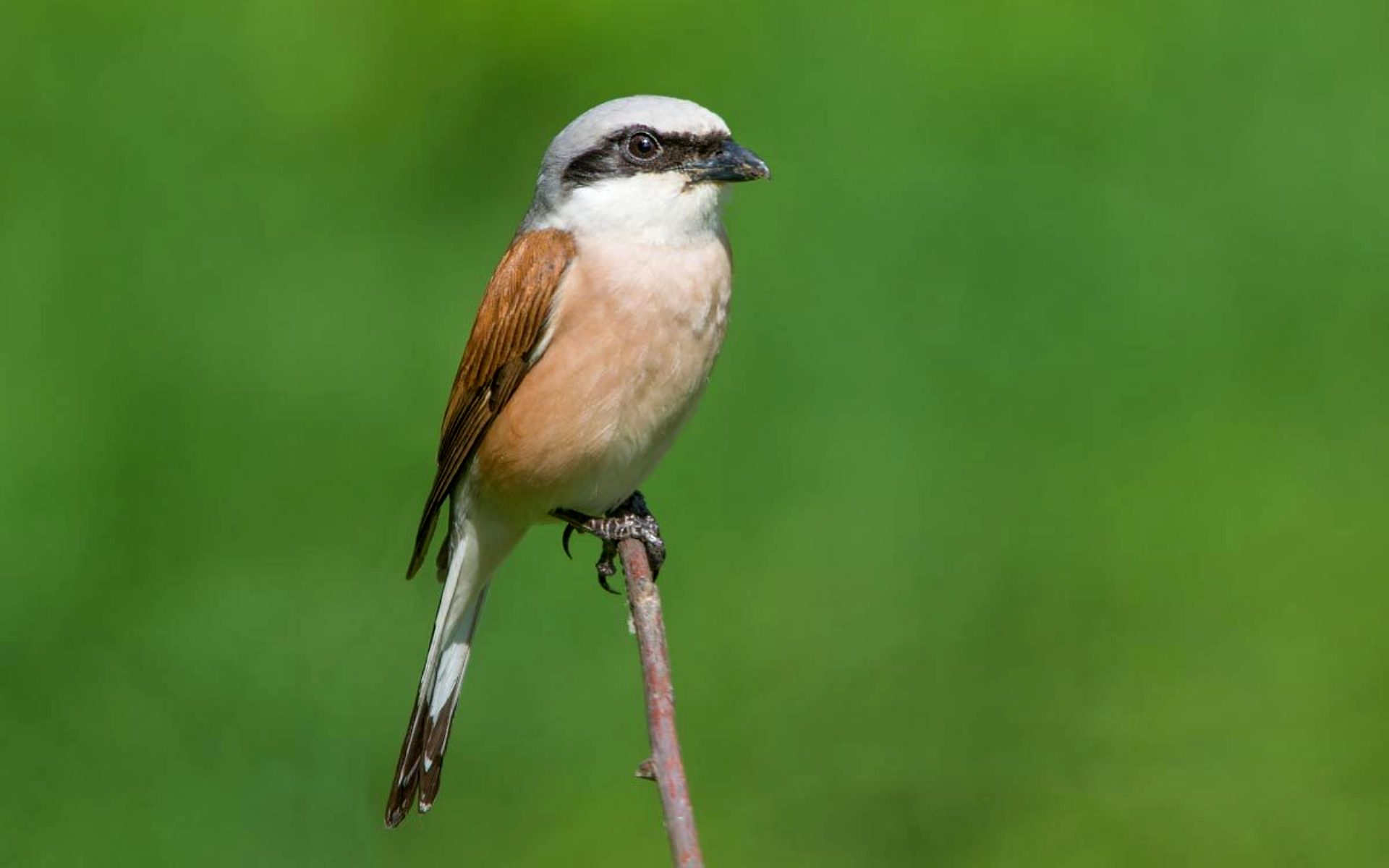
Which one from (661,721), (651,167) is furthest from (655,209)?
(661,721)

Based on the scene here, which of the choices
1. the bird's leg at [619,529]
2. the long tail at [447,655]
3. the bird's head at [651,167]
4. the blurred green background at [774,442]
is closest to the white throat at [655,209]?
the bird's head at [651,167]

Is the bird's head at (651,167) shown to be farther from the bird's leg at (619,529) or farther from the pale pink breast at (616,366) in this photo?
the bird's leg at (619,529)

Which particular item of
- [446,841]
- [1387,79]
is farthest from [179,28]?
[1387,79]

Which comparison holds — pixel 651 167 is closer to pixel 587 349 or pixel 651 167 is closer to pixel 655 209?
pixel 655 209

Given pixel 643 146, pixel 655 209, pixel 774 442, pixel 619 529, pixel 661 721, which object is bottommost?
pixel 774 442

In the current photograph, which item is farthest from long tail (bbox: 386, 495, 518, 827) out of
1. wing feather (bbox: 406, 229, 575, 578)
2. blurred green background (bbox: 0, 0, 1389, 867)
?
blurred green background (bbox: 0, 0, 1389, 867)

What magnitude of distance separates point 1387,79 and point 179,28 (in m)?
4.17

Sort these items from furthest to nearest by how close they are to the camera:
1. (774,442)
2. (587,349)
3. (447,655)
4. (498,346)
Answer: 1. (774,442)
2. (447,655)
3. (498,346)
4. (587,349)

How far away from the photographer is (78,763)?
5.80 meters

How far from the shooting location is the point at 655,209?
4.51m

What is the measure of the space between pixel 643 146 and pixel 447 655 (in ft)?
4.12

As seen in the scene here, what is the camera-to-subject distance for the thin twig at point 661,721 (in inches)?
117

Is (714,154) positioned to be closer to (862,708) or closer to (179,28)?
(862,708)

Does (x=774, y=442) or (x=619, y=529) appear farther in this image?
(x=774, y=442)
